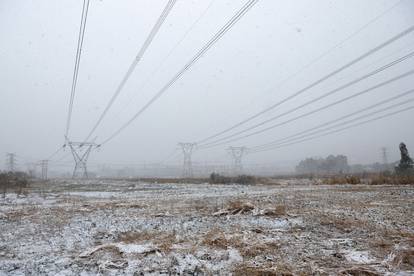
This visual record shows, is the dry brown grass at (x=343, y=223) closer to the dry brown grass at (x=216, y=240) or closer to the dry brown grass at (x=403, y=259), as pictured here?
the dry brown grass at (x=403, y=259)

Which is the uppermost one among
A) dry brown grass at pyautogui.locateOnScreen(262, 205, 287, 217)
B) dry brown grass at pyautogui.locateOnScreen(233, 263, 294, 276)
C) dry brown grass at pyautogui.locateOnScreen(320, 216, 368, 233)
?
dry brown grass at pyautogui.locateOnScreen(262, 205, 287, 217)

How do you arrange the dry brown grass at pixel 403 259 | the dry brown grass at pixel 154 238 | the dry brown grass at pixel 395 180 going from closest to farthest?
the dry brown grass at pixel 403 259, the dry brown grass at pixel 154 238, the dry brown grass at pixel 395 180

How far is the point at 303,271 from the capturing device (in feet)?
18.9

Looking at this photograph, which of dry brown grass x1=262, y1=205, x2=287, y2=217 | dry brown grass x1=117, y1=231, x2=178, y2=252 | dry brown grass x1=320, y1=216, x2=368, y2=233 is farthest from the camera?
dry brown grass x1=262, y1=205, x2=287, y2=217

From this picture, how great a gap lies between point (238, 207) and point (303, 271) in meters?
7.52

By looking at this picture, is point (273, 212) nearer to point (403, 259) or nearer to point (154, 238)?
point (154, 238)

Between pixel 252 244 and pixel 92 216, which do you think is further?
pixel 92 216

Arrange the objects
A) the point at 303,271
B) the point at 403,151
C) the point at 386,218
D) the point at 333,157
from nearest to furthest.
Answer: the point at 303,271, the point at 386,218, the point at 403,151, the point at 333,157

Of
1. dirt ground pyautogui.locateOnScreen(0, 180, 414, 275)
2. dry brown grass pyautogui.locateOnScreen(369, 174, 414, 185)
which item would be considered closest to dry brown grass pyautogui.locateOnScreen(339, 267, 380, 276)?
dirt ground pyautogui.locateOnScreen(0, 180, 414, 275)

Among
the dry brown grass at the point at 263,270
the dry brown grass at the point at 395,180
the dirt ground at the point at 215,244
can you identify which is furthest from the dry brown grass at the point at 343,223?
the dry brown grass at the point at 395,180

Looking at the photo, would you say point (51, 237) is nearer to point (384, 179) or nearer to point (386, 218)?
point (386, 218)

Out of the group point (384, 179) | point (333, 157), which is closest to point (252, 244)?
point (384, 179)

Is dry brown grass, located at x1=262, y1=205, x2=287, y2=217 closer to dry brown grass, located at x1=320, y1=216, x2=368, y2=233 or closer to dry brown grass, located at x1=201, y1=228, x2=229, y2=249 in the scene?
dry brown grass, located at x1=320, y1=216, x2=368, y2=233

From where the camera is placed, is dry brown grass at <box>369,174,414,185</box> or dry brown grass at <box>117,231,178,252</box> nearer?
dry brown grass at <box>117,231,178,252</box>
